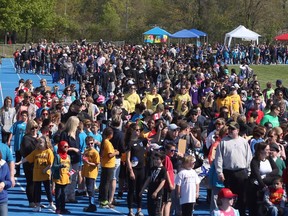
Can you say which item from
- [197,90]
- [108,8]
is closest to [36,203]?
[197,90]

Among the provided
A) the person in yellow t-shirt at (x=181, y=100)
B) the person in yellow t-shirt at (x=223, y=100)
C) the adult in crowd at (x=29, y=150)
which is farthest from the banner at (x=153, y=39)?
the adult in crowd at (x=29, y=150)

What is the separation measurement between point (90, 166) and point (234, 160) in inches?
116

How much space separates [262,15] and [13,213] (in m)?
69.7

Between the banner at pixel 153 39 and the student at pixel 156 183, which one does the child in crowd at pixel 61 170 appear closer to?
the student at pixel 156 183

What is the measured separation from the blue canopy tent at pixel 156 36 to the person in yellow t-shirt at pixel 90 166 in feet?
164

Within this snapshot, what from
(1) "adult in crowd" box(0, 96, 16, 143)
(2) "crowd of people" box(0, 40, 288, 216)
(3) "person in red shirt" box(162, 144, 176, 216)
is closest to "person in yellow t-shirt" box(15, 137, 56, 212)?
(2) "crowd of people" box(0, 40, 288, 216)

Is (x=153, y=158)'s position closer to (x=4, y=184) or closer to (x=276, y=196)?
(x=276, y=196)

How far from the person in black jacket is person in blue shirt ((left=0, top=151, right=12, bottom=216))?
3.86 meters

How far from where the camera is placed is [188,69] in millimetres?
33281

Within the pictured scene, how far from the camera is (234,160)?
12.8m

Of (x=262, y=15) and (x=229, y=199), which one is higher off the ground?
(x=262, y=15)

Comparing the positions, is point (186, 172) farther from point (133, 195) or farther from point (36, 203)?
point (36, 203)

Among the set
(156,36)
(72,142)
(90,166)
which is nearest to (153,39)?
(156,36)

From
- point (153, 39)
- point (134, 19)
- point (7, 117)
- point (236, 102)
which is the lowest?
point (7, 117)
